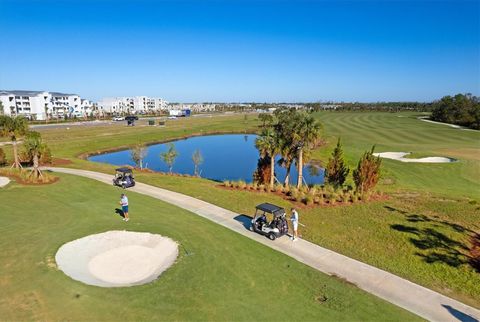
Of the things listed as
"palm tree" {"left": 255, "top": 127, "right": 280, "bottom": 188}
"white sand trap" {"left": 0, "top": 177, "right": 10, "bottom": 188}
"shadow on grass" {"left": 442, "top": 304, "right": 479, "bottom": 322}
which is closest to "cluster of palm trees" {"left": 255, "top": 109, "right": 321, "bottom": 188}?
"palm tree" {"left": 255, "top": 127, "right": 280, "bottom": 188}

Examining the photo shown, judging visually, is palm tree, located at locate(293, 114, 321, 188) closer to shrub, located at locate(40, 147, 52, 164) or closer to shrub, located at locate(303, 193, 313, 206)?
shrub, located at locate(303, 193, 313, 206)

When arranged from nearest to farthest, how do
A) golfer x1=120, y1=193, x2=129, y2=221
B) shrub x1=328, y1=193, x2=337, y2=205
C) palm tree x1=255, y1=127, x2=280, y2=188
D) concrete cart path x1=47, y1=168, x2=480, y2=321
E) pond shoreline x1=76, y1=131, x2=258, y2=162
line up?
A: concrete cart path x1=47, y1=168, x2=480, y2=321 < golfer x1=120, y1=193, x2=129, y2=221 < shrub x1=328, y1=193, x2=337, y2=205 < palm tree x1=255, y1=127, x2=280, y2=188 < pond shoreline x1=76, y1=131, x2=258, y2=162

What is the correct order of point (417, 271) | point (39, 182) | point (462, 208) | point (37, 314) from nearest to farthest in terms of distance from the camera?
point (37, 314) → point (417, 271) → point (462, 208) → point (39, 182)

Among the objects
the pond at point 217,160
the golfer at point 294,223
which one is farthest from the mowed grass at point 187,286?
the pond at point 217,160

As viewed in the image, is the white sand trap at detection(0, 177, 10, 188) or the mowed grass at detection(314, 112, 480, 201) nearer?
the white sand trap at detection(0, 177, 10, 188)

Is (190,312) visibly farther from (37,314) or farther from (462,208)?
(462,208)

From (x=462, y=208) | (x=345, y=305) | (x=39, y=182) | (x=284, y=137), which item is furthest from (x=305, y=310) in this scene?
(x=39, y=182)

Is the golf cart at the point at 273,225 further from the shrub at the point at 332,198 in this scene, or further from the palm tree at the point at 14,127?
the palm tree at the point at 14,127
